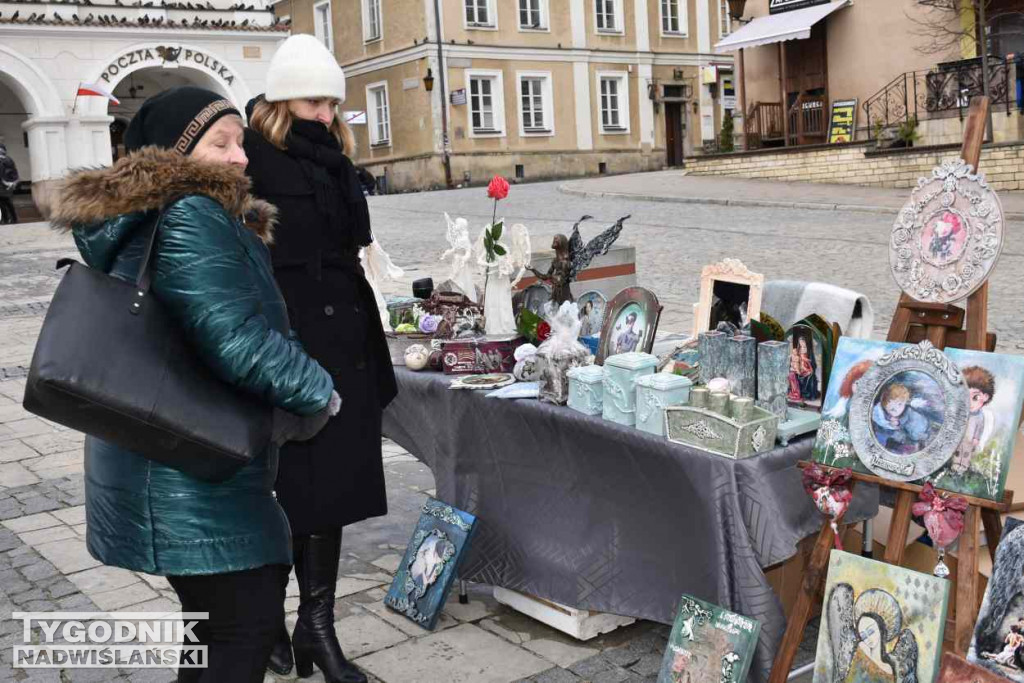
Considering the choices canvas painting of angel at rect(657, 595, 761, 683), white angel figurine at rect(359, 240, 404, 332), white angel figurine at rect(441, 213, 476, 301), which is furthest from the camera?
white angel figurine at rect(441, 213, 476, 301)

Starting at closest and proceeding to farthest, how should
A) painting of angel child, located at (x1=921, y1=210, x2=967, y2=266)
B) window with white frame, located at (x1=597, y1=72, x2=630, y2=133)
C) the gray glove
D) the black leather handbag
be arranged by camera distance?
the black leather handbag, the gray glove, painting of angel child, located at (x1=921, y1=210, x2=967, y2=266), window with white frame, located at (x1=597, y1=72, x2=630, y2=133)

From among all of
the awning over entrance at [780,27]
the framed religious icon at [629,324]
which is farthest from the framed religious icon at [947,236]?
the awning over entrance at [780,27]

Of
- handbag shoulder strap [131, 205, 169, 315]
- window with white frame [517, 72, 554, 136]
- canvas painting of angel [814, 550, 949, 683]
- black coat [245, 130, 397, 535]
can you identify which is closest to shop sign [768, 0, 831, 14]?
window with white frame [517, 72, 554, 136]

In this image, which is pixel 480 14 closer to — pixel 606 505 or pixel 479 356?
pixel 479 356

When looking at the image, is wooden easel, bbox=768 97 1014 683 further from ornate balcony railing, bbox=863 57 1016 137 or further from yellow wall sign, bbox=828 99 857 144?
yellow wall sign, bbox=828 99 857 144

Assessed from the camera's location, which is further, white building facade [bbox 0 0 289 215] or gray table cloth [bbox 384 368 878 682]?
white building facade [bbox 0 0 289 215]

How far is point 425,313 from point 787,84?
67.5 feet

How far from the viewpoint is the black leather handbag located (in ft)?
6.91

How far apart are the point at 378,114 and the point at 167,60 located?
900cm

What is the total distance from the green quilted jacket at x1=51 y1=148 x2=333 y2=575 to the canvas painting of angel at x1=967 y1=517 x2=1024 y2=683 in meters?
1.54

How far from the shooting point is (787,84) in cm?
2319

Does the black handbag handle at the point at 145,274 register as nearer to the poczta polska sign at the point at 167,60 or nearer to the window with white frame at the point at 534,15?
the poczta polska sign at the point at 167,60

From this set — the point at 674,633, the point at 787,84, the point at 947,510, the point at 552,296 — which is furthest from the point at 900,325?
the point at 787,84

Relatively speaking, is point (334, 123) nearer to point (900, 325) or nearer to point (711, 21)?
point (900, 325)
